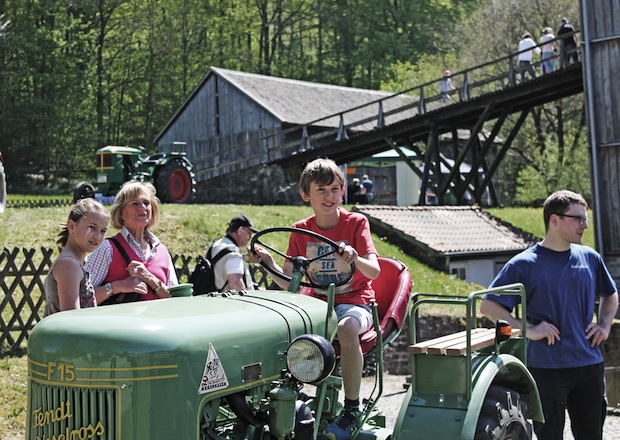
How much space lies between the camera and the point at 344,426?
16.8ft

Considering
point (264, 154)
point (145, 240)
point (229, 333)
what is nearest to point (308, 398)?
point (229, 333)

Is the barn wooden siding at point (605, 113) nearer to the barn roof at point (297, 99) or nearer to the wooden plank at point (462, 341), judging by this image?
the wooden plank at point (462, 341)

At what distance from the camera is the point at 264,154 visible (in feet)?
111

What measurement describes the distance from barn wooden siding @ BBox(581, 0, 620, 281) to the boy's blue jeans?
46.1ft

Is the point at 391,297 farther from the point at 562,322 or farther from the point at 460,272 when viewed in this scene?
the point at 460,272

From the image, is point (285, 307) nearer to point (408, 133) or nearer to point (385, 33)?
point (408, 133)

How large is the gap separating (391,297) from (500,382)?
2.93 ft

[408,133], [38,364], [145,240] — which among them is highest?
[408,133]

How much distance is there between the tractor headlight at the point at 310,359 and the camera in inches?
171

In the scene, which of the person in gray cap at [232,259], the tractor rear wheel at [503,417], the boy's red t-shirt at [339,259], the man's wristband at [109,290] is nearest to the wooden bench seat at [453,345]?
the tractor rear wheel at [503,417]

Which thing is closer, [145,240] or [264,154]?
[145,240]

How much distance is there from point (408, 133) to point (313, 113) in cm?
792

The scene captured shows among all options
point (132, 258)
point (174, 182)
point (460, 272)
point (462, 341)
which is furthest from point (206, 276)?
point (174, 182)

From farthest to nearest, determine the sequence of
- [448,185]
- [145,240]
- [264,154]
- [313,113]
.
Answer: [313,113] < [264,154] < [448,185] < [145,240]
